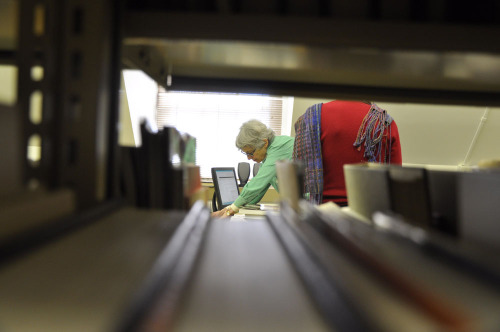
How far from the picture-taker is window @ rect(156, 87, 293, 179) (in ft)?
13.7

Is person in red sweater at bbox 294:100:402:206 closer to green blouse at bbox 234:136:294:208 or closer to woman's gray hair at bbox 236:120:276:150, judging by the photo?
green blouse at bbox 234:136:294:208

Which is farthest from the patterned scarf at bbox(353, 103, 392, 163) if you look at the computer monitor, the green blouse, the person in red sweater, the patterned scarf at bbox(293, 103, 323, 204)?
the computer monitor

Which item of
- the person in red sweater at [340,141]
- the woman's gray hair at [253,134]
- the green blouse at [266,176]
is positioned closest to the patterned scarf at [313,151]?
the person in red sweater at [340,141]

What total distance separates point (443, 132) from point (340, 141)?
195 cm

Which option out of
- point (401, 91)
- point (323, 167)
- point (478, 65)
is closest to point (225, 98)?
point (323, 167)

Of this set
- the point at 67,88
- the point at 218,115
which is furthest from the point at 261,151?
the point at 67,88

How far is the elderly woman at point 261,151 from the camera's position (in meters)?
2.61

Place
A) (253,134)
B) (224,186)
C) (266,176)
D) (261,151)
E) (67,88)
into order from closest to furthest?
(67,88)
(266,176)
(253,134)
(261,151)
(224,186)

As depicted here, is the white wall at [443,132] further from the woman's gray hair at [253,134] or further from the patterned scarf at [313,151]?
the patterned scarf at [313,151]

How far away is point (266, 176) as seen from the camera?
2641mm

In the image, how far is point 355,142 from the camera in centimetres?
182

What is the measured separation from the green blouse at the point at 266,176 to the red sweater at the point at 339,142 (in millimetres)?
779

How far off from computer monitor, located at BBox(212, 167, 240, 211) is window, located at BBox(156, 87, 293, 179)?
3.27ft

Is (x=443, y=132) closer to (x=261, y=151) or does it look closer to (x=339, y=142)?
(x=261, y=151)
